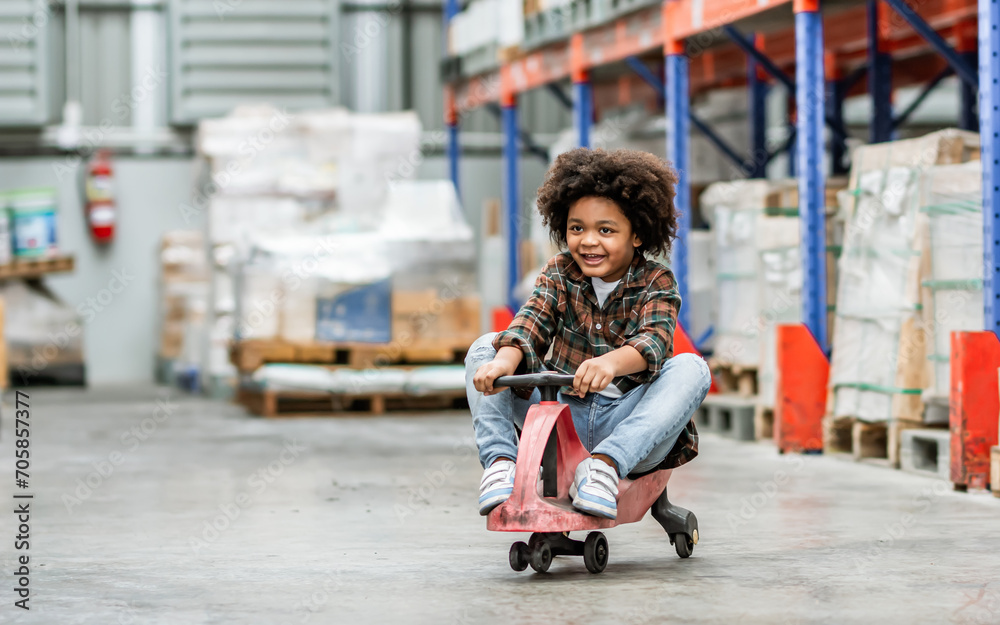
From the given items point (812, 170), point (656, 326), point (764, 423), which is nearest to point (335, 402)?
point (764, 423)

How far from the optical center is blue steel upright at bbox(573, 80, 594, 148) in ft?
34.5

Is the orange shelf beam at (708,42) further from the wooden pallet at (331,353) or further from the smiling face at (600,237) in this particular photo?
the smiling face at (600,237)

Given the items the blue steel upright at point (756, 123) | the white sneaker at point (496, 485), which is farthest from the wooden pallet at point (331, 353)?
the white sneaker at point (496, 485)

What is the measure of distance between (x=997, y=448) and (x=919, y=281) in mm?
1138

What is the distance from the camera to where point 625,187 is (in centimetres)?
394

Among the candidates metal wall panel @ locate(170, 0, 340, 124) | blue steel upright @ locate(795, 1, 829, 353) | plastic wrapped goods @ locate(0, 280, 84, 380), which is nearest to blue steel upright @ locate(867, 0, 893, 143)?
blue steel upright @ locate(795, 1, 829, 353)

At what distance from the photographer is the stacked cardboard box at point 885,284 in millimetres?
6547

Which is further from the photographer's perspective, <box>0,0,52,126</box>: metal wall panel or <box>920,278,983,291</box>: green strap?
<box>0,0,52,126</box>: metal wall panel

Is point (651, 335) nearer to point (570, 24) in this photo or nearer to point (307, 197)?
point (570, 24)

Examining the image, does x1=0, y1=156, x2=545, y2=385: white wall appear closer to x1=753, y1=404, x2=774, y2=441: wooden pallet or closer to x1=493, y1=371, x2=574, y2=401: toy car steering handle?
x1=753, y1=404, x2=774, y2=441: wooden pallet

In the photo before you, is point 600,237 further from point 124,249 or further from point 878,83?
point 124,249

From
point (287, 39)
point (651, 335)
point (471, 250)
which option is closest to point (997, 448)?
point (651, 335)

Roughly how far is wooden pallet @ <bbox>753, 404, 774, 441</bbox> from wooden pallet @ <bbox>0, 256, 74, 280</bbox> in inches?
342

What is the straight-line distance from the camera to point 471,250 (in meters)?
10.6
